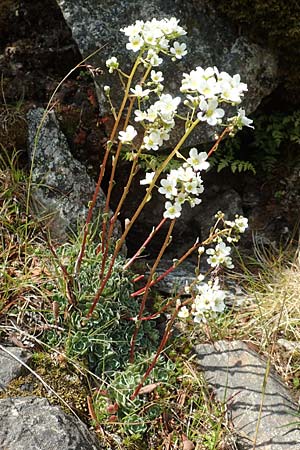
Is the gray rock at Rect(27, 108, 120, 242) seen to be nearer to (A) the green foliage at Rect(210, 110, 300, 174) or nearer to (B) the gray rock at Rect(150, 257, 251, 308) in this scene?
(B) the gray rock at Rect(150, 257, 251, 308)

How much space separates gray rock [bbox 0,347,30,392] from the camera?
2.63 metres

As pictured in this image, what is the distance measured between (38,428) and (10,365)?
1.42ft

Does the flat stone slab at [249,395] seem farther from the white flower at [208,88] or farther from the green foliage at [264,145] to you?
Answer: the white flower at [208,88]

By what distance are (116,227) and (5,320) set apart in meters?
1.05

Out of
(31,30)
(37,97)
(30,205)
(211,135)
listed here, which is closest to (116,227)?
(30,205)

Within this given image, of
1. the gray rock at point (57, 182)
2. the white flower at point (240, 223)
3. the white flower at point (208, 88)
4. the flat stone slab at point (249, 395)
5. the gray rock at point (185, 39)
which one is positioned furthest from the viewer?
the gray rock at point (185, 39)

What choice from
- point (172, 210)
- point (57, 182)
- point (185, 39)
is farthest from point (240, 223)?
point (185, 39)

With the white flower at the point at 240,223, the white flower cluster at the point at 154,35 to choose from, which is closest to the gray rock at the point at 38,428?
the white flower at the point at 240,223

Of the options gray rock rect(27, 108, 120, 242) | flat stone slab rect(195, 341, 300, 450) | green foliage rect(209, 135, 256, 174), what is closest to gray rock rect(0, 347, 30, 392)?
gray rock rect(27, 108, 120, 242)

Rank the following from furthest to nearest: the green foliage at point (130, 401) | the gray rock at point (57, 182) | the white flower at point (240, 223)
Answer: the gray rock at point (57, 182)
the green foliage at point (130, 401)
the white flower at point (240, 223)

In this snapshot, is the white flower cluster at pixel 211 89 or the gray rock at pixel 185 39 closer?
the white flower cluster at pixel 211 89

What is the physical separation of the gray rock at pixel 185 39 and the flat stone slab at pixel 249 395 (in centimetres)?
149

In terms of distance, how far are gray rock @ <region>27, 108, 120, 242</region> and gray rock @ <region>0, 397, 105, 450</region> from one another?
125cm

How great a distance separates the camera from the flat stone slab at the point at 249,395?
2.89 metres
